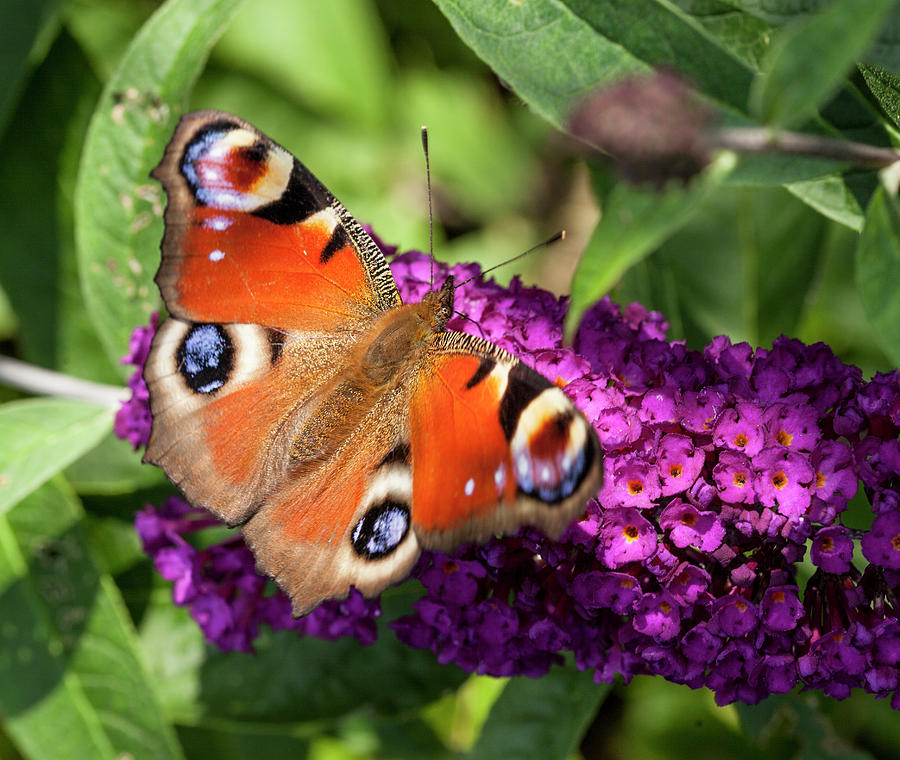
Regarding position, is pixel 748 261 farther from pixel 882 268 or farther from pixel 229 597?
pixel 229 597

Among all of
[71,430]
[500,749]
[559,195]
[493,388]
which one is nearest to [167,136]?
[71,430]

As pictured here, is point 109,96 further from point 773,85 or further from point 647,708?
point 647,708

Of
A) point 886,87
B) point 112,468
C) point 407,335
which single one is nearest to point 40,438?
point 112,468

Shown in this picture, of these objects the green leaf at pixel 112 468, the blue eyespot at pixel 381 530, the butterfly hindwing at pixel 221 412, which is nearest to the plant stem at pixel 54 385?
the green leaf at pixel 112 468

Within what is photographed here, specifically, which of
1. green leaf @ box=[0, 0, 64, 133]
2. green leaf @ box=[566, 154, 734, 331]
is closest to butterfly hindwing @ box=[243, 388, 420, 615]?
green leaf @ box=[566, 154, 734, 331]

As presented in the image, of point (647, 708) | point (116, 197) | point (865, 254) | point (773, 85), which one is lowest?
point (647, 708)
